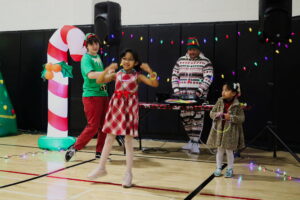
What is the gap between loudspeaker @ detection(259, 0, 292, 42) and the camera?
410 cm

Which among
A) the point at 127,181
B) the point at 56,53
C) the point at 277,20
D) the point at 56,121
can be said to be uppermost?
the point at 277,20

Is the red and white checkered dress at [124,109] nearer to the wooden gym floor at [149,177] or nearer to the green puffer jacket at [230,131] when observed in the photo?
the wooden gym floor at [149,177]

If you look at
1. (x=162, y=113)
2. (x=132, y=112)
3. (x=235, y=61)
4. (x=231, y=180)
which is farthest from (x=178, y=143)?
(x=132, y=112)

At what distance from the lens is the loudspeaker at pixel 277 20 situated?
13.4 ft

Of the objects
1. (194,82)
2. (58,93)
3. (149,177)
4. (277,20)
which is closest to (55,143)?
(58,93)

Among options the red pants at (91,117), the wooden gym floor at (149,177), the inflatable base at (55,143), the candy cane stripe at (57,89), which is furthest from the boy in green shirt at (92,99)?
the candy cane stripe at (57,89)

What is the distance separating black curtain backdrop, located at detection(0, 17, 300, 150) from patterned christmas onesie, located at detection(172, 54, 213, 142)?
54 centimetres

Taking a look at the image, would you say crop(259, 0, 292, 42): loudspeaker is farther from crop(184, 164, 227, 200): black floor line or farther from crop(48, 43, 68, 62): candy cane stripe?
crop(48, 43, 68, 62): candy cane stripe

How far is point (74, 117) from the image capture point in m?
6.35

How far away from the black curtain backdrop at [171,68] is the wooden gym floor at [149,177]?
828 millimetres

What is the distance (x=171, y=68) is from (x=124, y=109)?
3031 millimetres

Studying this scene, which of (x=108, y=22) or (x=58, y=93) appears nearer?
(x=108, y=22)

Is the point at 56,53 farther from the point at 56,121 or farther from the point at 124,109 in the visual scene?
the point at 124,109

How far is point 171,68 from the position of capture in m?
5.91
